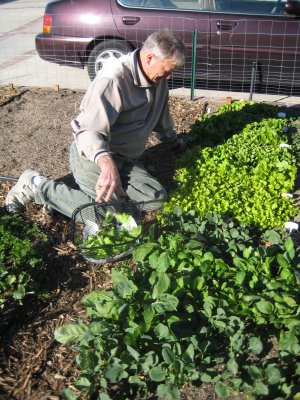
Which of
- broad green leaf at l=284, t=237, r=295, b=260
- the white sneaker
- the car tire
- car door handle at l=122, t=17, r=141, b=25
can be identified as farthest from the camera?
the car tire

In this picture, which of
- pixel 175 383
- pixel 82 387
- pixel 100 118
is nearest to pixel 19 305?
pixel 82 387

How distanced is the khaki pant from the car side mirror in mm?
3815

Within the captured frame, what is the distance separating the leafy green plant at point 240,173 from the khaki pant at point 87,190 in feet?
0.61

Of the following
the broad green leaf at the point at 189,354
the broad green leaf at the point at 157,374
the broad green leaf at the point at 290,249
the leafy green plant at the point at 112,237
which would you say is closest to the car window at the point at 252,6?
the leafy green plant at the point at 112,237

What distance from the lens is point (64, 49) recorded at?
7488mm

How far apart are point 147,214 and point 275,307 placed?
1.64 m

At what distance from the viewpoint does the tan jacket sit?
151 inches

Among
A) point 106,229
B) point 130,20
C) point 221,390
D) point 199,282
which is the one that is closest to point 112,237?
point 106,229

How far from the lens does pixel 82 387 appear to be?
2486mm

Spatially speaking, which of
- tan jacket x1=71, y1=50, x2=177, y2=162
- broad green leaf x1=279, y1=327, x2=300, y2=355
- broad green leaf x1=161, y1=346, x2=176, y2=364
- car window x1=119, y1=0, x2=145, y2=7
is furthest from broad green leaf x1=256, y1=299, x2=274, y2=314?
car window x1=119, y1=0, x2=145, y2=7

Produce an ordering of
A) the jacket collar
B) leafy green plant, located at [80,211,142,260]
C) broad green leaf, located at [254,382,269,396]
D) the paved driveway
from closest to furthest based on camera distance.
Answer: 1. broad green leaf, located at [254,382,269,396]
2. leafy green plant, located at [80,211,142,260]
3. the jacket collar
4. the paved driveway

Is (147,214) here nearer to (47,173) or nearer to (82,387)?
(47,173)

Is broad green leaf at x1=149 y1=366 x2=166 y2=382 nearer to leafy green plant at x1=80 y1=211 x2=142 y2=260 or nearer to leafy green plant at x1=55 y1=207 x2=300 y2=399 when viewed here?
leafy green plant at x1=55 y1=207 x2=300 y2=399

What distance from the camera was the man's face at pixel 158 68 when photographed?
380 cm
